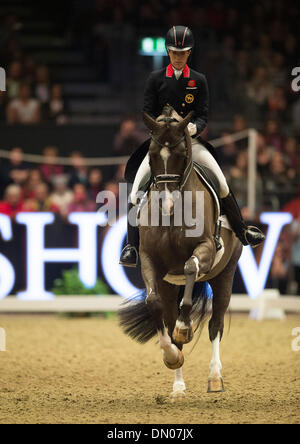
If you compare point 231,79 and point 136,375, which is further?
point 231,79

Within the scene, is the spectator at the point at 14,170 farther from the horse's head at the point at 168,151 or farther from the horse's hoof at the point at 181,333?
the horse's hoof at the point at 181,333

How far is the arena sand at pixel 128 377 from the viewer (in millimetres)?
5879

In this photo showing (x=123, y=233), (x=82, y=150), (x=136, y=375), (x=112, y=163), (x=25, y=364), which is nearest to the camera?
(x=136, y=375)

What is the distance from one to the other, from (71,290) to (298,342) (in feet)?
11.3

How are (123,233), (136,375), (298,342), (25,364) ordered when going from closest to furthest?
(136,375)
(25,364)
(298,342)
(123,233)

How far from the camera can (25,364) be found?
8.31m

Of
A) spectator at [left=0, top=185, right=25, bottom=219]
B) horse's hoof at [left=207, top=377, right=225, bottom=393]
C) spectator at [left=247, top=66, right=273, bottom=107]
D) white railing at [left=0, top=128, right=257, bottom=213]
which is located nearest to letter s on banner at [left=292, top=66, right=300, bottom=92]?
spectator at [left=247, top=66, right=273, bottom=107]

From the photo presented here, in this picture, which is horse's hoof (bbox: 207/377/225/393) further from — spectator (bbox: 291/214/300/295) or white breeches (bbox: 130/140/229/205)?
spectator (bbox: 291/214/300/295)

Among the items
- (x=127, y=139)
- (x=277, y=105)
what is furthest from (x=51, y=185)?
(x=277, y=105)

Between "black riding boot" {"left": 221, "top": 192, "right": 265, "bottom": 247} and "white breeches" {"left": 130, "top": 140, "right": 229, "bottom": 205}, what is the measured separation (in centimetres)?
15

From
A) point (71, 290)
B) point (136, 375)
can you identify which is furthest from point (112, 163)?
point (136, 375)

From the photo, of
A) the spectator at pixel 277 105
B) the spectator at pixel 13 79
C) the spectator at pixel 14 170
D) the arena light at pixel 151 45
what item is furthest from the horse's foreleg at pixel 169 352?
the spectator at pixel 277 105

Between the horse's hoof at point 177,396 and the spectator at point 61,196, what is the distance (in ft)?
19.9
